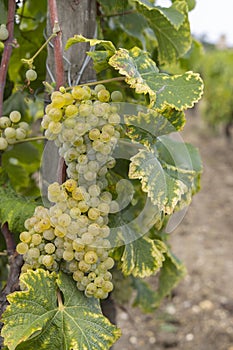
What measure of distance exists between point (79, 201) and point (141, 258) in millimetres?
295

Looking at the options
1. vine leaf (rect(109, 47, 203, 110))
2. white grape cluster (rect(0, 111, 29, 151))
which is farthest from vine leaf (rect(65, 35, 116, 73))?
white grape cluster (rect(0, 111, 29, 151))

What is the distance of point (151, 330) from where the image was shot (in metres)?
3.10

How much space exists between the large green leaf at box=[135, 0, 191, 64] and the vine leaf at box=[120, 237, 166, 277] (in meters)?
0.55

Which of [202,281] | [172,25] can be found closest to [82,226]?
[172,25]

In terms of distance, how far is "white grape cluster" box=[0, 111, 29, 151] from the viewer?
3.92 feet

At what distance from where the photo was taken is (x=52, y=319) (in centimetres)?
→ 98

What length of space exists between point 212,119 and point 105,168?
7.64 meters

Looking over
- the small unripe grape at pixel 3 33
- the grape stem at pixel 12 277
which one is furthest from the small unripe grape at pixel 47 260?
the small unripe grape at pixel 3 33

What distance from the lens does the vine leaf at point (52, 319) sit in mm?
932

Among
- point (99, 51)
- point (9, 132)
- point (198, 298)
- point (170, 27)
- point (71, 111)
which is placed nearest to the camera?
point (71, 111)

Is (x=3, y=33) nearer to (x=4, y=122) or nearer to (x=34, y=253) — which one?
(x=4, y=122)

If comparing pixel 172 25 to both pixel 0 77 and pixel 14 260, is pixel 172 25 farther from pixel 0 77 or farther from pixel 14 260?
pixel 14 260

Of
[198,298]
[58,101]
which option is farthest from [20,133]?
[198,298]

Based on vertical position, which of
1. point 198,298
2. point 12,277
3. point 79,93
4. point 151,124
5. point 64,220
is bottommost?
point 198,298
